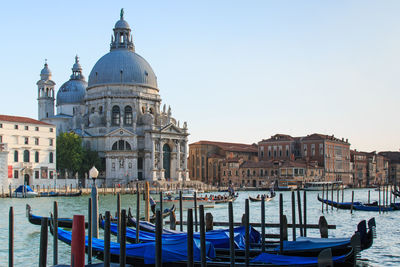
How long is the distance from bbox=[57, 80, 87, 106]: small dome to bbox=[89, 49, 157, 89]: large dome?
206 inches

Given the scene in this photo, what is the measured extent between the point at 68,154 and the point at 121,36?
17.7m

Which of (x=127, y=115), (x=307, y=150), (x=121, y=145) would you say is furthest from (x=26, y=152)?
(x=307, y=150)

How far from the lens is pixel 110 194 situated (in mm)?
47500

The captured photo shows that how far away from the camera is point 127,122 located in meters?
61.2

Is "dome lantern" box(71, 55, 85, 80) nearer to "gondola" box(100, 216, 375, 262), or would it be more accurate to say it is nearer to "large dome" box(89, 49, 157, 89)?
"large dome" box(89, 49, 157, 89)

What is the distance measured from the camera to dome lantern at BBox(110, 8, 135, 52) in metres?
65.2

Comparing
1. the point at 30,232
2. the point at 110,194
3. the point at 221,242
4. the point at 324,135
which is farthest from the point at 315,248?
the point at 324,135

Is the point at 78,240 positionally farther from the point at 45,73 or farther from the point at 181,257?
the point at 45,73

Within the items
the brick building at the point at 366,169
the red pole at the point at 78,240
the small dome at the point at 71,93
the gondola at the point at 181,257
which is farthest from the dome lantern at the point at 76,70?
the red pole at the point at 78,240

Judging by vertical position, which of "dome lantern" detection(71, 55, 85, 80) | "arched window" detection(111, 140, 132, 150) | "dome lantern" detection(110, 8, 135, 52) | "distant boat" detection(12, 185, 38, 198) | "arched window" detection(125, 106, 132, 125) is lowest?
"distant boat" detection(12, 185, 38, 198)

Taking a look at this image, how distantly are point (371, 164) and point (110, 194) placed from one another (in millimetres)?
56573

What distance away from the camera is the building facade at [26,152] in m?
44.0

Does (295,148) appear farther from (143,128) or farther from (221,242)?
(221,242)

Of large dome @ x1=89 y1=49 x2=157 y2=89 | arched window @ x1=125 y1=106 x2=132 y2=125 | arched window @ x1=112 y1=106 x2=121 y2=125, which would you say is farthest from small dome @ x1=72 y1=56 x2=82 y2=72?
arched window @ x1=125 y1=106 x2=132 y2=125
